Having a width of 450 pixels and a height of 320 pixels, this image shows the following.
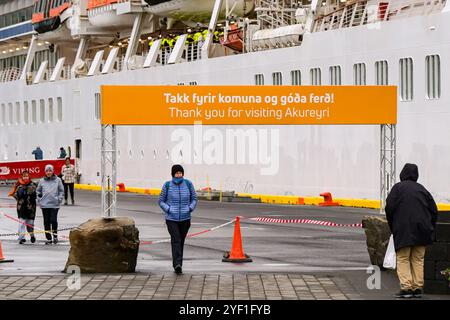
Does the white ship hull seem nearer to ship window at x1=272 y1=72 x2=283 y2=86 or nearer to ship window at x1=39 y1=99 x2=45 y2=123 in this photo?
Answer: ship window at x1=272 y1=72 x2=283 y2=86

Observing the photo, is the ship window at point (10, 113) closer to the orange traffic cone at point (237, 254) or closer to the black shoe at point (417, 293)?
the orange traffic cone at point (237, 254)

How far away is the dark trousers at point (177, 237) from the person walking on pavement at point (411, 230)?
4167 mm

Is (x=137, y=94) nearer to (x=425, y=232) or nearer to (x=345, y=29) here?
(x=425, y=232)

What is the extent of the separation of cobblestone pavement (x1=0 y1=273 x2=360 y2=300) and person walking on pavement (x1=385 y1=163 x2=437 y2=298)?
658 millimetres

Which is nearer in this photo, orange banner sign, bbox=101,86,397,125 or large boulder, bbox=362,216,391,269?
large boulder, bbox=362,216,391,269

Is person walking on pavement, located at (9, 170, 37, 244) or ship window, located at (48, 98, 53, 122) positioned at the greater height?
ship window, located at (48, 98, 53, 122)

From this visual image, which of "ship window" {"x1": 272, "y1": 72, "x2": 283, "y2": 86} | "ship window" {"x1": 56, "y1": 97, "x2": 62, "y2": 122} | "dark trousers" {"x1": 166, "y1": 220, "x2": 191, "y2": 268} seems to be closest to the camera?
"dark trousers" {"x1": 166, "y1": 220, "x2": 191, "y2": 268}

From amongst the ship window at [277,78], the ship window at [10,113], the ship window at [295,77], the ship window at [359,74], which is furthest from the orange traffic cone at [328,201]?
the ship window at [10,113]

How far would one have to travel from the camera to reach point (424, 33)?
35938mm

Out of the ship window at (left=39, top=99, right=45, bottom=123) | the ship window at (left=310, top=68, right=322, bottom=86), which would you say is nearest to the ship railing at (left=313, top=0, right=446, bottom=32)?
the ship window at (left=310, top=68, right=322, bottom=86)

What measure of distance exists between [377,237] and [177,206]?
9.56 feet

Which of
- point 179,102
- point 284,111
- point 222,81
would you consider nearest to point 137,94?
point 179,102

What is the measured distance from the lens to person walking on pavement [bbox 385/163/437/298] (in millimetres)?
16062
